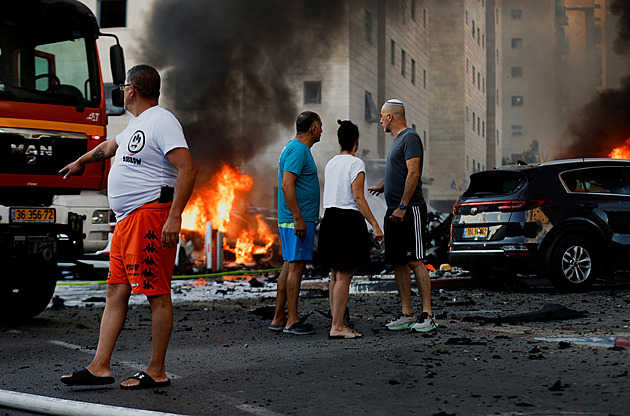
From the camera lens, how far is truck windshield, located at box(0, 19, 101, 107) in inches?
322

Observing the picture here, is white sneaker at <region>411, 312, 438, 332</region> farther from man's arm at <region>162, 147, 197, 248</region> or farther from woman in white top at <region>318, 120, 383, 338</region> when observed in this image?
man's arm at <region>162, 147, 197, 248</region>

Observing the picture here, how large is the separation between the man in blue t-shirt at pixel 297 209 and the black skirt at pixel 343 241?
0.20 metres

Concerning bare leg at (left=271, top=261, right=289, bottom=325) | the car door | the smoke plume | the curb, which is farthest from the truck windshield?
the smoke plume

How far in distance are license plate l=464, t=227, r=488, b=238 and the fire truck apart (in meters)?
4.87

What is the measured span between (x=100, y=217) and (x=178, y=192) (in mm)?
3891

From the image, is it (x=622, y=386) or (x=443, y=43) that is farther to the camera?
(x=443, y=43)

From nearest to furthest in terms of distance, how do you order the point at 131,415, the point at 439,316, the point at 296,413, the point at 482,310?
the point at 131,415, the point at 296,413, the point at 439,316, the point at 482,310

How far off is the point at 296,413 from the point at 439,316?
4255 millimetres

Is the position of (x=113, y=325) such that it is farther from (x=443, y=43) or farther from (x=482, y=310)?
(x=443, y=43)

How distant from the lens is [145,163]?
16.0ft

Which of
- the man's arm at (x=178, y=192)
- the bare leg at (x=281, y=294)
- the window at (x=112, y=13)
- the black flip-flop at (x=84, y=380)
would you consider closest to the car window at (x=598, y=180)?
the bare leg at (x=281, y=294)

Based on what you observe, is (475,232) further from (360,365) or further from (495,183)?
(360,365)

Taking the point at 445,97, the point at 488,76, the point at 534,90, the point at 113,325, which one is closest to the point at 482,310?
the point at 113,325

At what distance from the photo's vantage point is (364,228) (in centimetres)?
696
